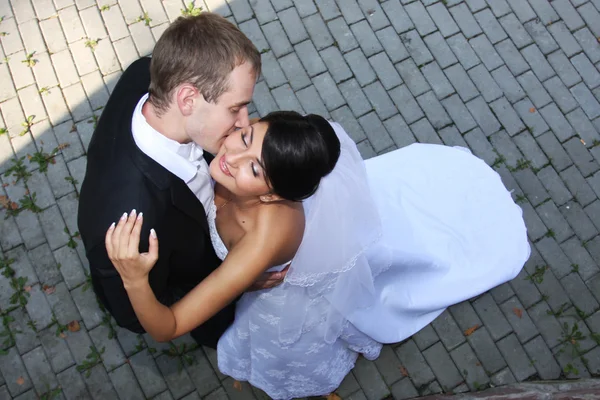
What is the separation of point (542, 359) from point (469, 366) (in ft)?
2.11

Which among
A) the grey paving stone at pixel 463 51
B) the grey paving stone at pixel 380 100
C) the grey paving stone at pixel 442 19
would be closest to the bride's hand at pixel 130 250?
the grey paving stone at pixel 380 100

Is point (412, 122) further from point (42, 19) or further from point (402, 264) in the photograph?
point (42, 19)

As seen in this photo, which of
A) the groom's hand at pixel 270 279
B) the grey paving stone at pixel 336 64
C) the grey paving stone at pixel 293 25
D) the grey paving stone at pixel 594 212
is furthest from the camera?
the grey paving stone at pixel 293 25

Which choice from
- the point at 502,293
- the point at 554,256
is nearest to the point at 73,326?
the point at 502,293

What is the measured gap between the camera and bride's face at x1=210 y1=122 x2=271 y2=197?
2.58 metres

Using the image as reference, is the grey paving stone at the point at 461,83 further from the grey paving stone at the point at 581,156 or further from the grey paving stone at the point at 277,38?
the grey paving stone at the point at 277,38

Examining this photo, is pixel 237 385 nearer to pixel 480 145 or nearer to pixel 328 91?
pixel 328 91

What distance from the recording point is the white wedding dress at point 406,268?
368 cm

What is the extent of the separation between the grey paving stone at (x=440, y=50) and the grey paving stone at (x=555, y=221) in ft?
5.73

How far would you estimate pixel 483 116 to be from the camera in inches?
200

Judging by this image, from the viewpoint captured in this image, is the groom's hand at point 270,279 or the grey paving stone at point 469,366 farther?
the grey paving stone at point 469,366

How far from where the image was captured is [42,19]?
5168 mm

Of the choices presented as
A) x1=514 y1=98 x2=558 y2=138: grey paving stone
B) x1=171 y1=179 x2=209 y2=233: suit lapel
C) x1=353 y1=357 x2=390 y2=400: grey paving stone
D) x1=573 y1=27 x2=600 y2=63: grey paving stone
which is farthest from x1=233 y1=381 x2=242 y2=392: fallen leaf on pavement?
x1=573 y1=27 x2=600 y2=63: grey paving stone

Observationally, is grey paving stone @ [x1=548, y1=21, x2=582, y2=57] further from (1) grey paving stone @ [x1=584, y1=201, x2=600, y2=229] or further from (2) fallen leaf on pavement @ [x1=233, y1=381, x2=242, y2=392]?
(2) fallen leaf on pavement @ [x1=233, y1=381, x2=242, y2=392]
